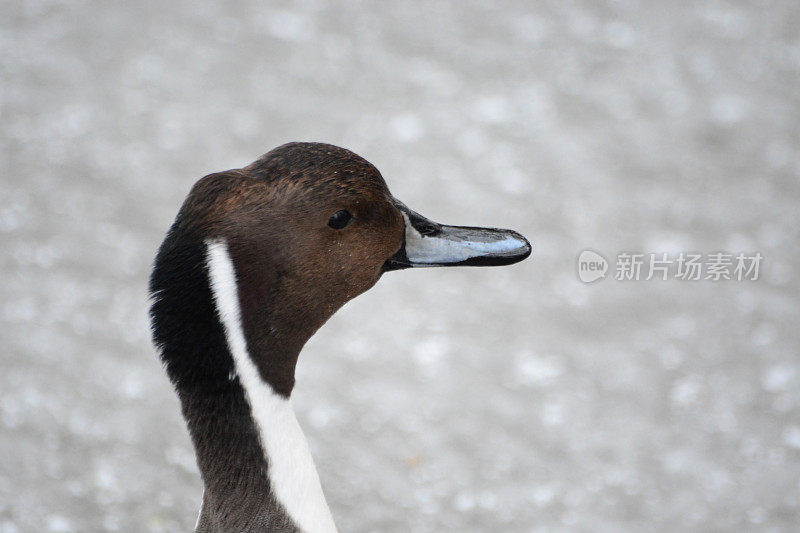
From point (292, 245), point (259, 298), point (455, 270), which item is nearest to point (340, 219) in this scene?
point (292, 245)

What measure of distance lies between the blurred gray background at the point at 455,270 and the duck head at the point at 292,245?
148 centimetres

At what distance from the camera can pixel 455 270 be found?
4.64m

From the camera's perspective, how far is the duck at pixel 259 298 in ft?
6.45

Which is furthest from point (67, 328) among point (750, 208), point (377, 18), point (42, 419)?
point (750, 208)

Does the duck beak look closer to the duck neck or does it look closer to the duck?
the duck

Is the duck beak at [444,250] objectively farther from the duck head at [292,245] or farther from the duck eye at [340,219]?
the duck eye at [340,219]

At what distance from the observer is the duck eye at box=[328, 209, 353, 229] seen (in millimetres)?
2218

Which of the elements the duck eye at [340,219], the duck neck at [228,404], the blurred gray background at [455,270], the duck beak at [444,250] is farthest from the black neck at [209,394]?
the blurred gray background at [455,270]

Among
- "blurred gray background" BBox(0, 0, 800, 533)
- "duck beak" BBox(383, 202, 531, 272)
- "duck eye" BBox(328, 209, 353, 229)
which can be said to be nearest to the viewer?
"duck eye" BBox(328, 209, 353, 229)

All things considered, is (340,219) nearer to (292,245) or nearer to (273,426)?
(292,245)

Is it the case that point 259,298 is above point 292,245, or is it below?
below

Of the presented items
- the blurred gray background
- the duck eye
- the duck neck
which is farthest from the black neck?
the blurred gray background

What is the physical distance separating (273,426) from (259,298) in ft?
1.06

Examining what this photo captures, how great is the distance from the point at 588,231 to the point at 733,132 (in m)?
1.28
